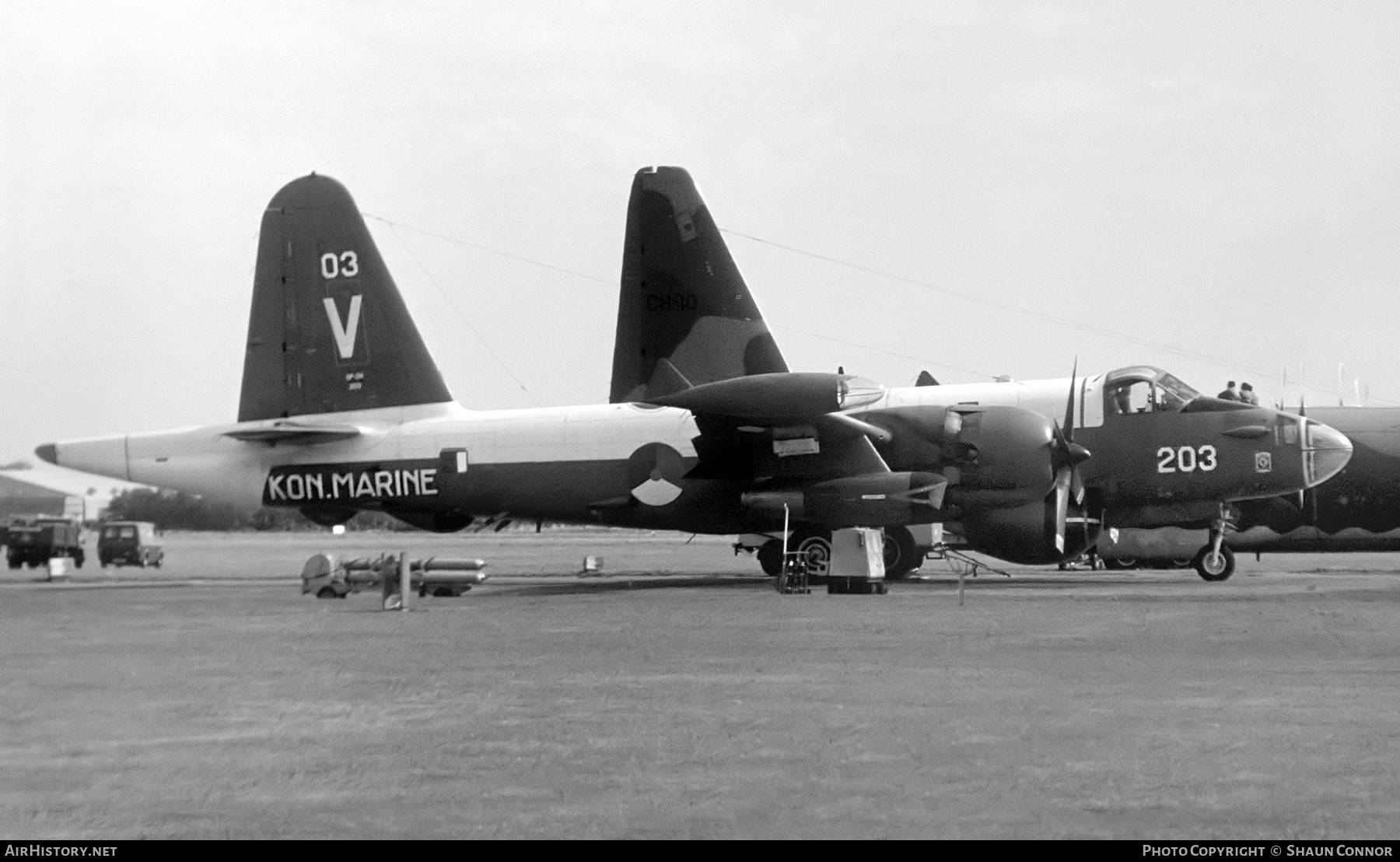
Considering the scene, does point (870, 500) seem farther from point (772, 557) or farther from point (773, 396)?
point (772, 557)

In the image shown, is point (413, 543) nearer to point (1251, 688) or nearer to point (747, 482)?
point (747, 482)

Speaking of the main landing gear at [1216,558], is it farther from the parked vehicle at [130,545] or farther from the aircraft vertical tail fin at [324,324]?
the parked vehicle at [130,545]

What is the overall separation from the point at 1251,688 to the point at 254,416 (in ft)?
76.9

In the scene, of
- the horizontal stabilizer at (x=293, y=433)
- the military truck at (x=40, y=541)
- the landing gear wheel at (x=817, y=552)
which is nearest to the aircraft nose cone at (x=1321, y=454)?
the landing gear wheel at (x=817, y=552)

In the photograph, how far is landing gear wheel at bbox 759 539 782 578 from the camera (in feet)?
104

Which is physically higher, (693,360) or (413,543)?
(693,360)

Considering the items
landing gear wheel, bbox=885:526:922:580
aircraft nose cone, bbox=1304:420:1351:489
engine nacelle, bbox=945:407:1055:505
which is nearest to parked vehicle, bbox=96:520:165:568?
landing gear wheel, bbox=885:526:922:580

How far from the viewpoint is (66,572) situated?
94.9ft

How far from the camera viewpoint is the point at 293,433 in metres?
29.9

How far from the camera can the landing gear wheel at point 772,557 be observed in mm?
31812

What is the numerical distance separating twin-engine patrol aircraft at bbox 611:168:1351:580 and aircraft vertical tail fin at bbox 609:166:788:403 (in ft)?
0.09

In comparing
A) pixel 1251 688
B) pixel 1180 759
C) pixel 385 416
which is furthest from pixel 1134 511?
pixel 1180 759

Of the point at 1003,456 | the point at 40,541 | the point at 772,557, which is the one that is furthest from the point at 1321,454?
the point at 40,541

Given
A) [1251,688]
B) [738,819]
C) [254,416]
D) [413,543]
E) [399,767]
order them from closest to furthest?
[738,819] → [399,767] → [1251,688] → [254,416] → [413,543]
